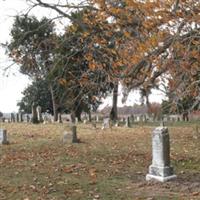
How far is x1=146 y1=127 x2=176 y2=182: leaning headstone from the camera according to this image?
1058 centimetres

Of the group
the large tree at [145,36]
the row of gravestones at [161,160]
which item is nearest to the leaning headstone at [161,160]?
the row of gravestones at [161,160]

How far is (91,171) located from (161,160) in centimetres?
190

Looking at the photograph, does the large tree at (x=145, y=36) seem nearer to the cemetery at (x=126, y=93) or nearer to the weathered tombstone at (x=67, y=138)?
the cemetery at (x=126, y=93)

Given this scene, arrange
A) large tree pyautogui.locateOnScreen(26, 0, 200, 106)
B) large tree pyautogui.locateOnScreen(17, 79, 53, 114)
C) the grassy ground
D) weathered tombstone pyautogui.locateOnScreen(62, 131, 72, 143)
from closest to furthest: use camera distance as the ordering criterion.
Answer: the grassy ground < large tree pyautogui.locateOnScreen(26, 0, 200, 106) < weathered tombstone pyautogui.locateOnScreen(62, 131, 72, 143) < large tree pyautogui.locateOnScreen(17, 79, 53, 114)

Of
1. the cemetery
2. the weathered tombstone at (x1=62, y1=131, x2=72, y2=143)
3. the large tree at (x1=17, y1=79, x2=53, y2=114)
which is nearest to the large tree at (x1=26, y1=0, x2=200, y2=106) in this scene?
the cemetery

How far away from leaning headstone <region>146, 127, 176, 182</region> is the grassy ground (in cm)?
24

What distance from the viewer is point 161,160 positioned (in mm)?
10789

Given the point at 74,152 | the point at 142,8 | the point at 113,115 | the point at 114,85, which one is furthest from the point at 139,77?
the point at 113,115

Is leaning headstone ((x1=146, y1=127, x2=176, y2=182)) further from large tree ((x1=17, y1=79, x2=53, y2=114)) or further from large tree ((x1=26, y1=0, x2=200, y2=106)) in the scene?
large tree ((x1=17, y1=79, x2=53, y2=114))

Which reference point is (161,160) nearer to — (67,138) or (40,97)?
(67,138)

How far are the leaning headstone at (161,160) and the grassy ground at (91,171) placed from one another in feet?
0.79

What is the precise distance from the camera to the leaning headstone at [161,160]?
1058 centimetres

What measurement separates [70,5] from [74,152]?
4.81 meters

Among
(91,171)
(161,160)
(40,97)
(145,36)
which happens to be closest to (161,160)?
(161,160)
